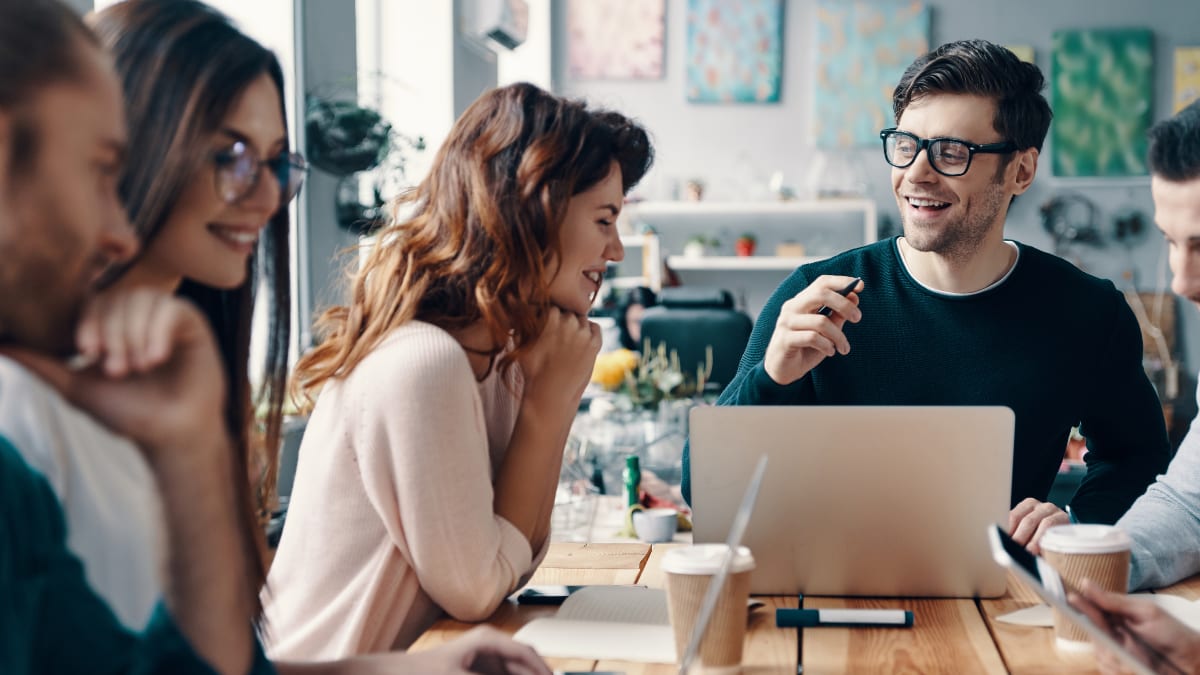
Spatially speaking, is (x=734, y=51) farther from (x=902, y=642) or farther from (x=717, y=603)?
(x=717, y=603)

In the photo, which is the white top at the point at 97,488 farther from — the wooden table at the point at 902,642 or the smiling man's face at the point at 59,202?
the wooden table at the point at 902,642

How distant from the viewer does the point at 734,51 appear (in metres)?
6.86

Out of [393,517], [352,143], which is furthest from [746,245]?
[393,517]

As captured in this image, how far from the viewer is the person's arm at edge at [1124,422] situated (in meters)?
1.85

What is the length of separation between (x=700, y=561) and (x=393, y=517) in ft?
1.27

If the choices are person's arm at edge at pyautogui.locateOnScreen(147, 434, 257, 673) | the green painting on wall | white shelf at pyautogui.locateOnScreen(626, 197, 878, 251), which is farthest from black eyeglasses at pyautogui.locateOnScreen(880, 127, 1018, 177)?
the green painting on wall

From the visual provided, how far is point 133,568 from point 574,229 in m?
0.97

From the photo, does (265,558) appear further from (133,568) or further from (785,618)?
→ (785,618)

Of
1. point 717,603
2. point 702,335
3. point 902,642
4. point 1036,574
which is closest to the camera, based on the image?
point 1036,574

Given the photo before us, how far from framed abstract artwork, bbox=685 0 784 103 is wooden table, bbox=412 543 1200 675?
5.78 meters

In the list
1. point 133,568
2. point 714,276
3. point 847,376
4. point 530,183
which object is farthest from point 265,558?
point 714,276

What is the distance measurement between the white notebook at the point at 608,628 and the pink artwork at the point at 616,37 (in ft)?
19.5

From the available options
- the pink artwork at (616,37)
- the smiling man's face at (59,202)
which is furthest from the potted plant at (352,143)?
the pink artwork at (616,37)

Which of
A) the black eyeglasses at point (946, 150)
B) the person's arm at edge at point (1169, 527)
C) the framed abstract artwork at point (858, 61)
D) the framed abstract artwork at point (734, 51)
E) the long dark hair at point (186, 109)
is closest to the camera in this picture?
the long dark hair at point (186, 109)
